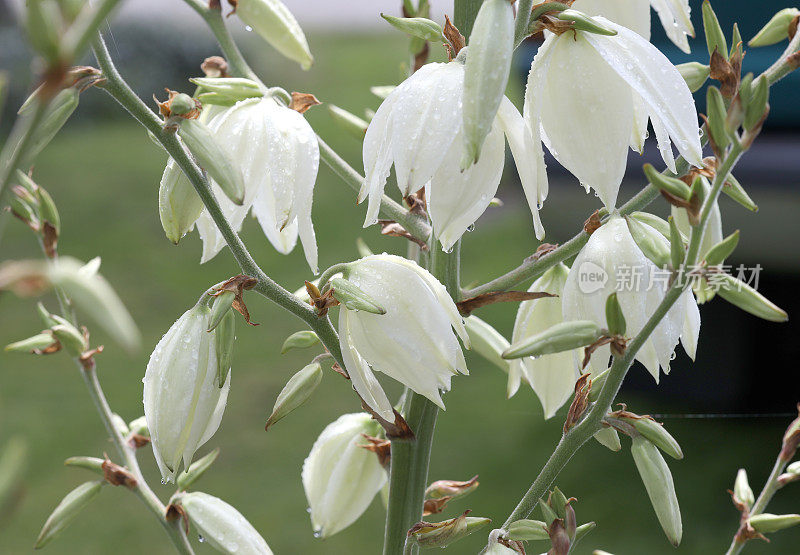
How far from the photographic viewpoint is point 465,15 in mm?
282

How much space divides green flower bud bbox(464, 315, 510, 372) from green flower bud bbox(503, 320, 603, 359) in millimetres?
97

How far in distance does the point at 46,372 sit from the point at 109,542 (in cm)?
49

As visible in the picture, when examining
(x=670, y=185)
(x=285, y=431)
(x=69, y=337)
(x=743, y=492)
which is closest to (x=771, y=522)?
(x=743, y=492)

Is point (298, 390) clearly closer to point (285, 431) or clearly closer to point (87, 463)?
point (87, 463)

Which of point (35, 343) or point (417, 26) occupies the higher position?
point (417, 26)

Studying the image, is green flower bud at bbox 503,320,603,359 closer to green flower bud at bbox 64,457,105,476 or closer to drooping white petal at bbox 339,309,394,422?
drooping white petal at bbox 339,309,394,422

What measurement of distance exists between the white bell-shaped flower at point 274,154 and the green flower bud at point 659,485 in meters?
0.12

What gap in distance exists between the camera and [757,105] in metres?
0.20

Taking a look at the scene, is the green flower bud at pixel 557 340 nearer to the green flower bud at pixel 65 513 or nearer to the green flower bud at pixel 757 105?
the green flower bud at pixel 757 105

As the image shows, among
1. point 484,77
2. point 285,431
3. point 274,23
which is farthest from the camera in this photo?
point 285,431

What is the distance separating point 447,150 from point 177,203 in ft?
0.27

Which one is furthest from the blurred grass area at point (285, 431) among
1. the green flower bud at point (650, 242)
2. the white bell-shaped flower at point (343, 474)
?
the green flower bud at point (650, 242)

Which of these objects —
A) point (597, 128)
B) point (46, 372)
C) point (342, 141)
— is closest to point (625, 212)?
point (597, 128)

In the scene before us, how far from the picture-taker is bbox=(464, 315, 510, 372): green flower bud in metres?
0.32
